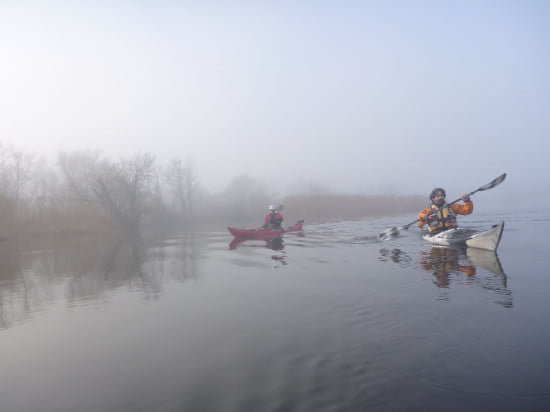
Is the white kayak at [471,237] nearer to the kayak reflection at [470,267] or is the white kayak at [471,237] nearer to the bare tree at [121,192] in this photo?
the kayak reflection at [470,267]

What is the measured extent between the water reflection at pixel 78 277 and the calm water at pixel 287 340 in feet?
0.31

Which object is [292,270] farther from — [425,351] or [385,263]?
[425,351]

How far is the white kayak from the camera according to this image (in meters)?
11.5

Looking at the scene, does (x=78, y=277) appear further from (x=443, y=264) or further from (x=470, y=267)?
(x=470, y=267)

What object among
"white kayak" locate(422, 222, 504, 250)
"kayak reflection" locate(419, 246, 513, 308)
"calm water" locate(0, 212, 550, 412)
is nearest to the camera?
"calm water" locate(0, 212, 550, 412)

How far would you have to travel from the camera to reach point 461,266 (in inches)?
377

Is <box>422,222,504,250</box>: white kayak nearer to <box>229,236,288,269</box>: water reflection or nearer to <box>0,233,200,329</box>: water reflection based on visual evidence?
<box>229,236,288,269</box>: water reflection

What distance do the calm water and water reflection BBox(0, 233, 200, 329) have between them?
9cm

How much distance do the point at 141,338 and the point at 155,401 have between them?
2.03 m

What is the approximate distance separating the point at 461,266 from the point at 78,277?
1067 centimetres

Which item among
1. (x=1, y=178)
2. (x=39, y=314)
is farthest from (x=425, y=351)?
(x=1, y=178)

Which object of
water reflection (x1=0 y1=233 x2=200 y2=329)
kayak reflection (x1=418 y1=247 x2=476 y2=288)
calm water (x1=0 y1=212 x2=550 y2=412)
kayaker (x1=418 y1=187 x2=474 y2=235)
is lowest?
calm water (x1=0 y1=212 x2=550 y2=412)

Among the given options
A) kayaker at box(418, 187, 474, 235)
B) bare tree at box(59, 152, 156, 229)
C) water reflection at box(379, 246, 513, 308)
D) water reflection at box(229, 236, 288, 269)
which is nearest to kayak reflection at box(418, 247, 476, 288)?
water reflection at box(379, 246, 513, 308)

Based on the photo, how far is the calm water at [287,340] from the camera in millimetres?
3584
